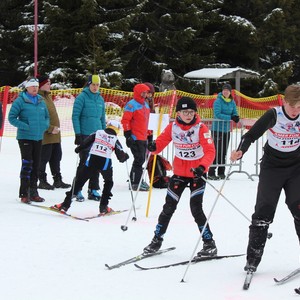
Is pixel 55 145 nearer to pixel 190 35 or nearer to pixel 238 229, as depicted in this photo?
pixel 238 229

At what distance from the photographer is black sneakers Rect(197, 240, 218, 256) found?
534 cm

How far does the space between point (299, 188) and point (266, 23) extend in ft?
86.5

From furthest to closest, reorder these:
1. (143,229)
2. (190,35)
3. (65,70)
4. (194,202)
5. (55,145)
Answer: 1. (190,35)
2. (65,70)
3. (55,145)
4. (143,229)
5. (194,202)

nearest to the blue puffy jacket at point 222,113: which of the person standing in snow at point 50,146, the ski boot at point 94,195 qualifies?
the person standing in snow at point 50,146

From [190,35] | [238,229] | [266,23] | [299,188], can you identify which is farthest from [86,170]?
[266,23]

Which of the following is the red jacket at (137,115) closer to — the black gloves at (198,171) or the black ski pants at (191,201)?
the black ski pants at (191,201)

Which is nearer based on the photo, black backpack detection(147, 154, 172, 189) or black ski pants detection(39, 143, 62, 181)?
black ski pants detection(39, 143, 62, 181)

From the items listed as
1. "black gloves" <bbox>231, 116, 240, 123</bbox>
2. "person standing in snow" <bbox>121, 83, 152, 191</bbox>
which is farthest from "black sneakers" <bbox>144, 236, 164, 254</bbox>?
"black gloves" <bbox>231, 116, 240, 123</bbox>

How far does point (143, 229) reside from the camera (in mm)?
6664

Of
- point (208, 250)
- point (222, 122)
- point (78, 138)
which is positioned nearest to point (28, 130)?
point (78, 138)

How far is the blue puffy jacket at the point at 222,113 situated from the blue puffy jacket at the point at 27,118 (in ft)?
14.0

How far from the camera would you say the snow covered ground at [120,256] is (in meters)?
4.36

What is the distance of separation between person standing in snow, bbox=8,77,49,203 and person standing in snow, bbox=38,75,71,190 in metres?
0.98

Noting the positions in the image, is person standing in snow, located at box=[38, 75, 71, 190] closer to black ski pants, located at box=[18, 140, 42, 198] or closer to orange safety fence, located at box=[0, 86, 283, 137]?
black ski pants, located at box=[18, 140, 42, 198]
